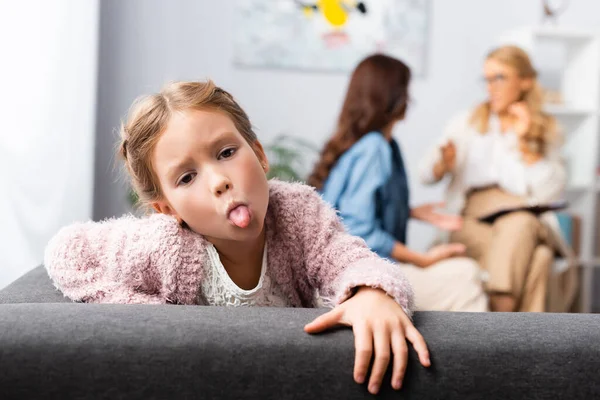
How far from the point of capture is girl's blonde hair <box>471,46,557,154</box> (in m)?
3.46

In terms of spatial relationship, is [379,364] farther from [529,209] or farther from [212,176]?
[529,209]

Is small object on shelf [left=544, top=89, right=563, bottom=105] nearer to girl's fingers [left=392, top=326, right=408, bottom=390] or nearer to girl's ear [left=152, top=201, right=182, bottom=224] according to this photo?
girl's ear [left=152, top=201, right=182, bottom=224]

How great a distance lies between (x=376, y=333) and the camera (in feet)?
2.59

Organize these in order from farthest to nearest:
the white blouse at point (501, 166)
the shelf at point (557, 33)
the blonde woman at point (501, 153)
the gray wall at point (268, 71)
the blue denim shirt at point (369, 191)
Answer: the gray wall at point (268, 71), the shelf at point (557, 33), the white blouse at point (501, 166), the blonde woman at point (501, 153), the blue denim shirt at point (369, 191)

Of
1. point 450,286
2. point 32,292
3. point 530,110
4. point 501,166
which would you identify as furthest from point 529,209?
point 32,292

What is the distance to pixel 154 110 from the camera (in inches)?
41.8

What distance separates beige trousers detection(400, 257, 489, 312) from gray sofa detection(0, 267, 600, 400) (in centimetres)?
160

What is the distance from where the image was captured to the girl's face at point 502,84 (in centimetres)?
346

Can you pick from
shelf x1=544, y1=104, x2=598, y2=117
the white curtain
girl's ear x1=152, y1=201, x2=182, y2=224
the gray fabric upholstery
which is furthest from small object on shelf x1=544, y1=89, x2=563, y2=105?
the gray fabric upholstery

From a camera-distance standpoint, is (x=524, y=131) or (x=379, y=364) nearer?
(x=379, y=364)

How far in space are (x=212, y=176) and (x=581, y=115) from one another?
132 inches

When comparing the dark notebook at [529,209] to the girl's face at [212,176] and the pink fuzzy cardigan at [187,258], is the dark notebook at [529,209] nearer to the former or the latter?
the pink fuzzy cardigan at [187,258]

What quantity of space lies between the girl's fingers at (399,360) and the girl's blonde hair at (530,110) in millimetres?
2830

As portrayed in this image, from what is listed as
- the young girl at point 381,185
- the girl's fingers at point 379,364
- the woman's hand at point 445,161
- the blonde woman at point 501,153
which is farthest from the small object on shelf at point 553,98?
the girl's fingers at point 379,364
